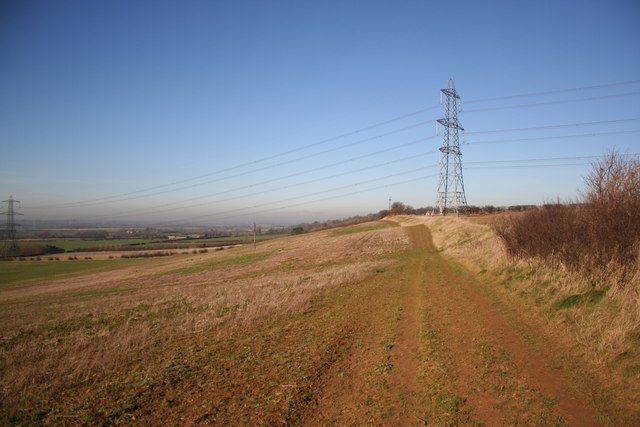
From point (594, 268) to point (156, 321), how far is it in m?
14.7

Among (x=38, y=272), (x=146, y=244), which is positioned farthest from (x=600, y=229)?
(x=146, y=244)

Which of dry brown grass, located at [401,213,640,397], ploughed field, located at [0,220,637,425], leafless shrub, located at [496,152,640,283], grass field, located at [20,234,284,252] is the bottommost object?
grass field, located at [20,234,284,252]

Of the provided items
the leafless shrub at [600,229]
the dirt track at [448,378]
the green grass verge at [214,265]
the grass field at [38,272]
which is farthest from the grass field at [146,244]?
the dirt track at [448,378]

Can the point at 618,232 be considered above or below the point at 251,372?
above

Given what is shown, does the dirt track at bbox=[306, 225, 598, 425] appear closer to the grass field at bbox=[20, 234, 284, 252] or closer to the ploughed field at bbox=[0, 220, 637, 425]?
the ploughed field at bbox=[0, 220, 637, 425]

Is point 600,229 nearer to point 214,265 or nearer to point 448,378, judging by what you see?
point 448,378

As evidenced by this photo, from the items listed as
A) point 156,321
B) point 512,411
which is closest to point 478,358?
point 512,411

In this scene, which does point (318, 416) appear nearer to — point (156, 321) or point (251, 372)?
point (251, 372)

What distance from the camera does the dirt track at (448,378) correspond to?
590 cm

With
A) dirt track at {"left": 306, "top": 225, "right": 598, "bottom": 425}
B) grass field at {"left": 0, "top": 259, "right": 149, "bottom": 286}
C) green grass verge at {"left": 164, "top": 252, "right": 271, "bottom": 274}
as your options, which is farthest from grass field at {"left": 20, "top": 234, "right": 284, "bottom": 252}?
dirt track at {"left": 306, "top": 225, "right": 598, "bottom": 425}

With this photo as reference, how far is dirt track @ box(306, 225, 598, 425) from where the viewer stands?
590 cm

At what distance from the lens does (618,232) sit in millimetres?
11617

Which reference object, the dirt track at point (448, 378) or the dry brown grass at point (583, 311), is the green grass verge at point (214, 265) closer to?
the dry brown grass at point (583, 311)

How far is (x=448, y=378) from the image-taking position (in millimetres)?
7184
